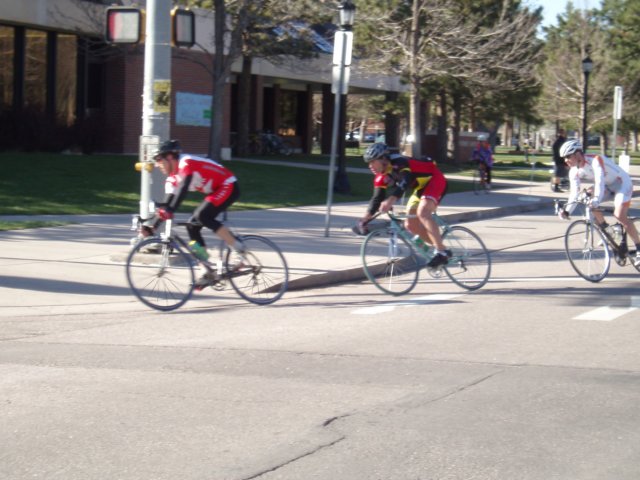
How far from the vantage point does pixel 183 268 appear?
34.0 feet

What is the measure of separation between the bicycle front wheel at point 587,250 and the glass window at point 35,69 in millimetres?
21016

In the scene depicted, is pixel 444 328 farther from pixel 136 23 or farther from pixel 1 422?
pixel 136 23

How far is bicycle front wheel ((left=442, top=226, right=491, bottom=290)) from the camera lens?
11641 millimetres

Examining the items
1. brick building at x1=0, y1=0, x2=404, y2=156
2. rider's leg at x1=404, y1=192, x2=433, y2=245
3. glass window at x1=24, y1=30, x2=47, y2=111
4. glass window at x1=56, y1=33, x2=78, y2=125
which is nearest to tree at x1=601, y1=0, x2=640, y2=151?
brick building at x1=0, y1=0, x2=404, y2=156

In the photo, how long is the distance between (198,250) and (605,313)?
4367 millimetres

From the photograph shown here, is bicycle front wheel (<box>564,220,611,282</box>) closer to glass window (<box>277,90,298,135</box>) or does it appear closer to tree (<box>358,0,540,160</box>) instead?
tree (<box>358,0,540,160</box>)

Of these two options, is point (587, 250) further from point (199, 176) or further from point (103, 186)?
point (103, 186)

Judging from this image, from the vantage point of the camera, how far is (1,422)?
20.3ft

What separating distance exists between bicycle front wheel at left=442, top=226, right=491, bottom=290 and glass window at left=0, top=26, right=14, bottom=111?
2055 cm

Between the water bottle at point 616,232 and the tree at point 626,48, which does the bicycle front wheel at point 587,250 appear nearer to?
the water bottle at point 616,232

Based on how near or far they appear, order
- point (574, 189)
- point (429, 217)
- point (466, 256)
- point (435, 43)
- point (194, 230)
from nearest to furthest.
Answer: point (194, 230) → point (429, 217) → point (466, 256) → point (574, 189) → point (435, 43)

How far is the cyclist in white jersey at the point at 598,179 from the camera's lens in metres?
11.8

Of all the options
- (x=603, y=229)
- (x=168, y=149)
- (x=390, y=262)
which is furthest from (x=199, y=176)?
(x=603, y=229)

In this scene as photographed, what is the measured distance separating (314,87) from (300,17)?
25.8 meters
